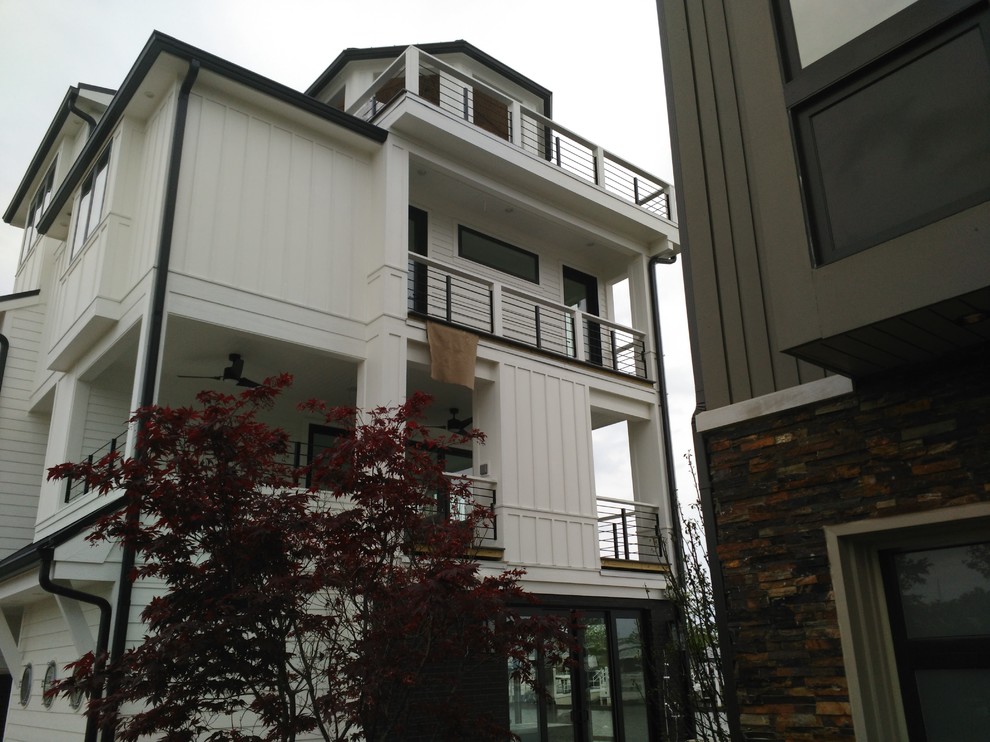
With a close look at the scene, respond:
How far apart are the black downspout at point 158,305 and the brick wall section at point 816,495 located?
6308mm

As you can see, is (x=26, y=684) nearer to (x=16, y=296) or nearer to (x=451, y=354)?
(x=16, y=296)

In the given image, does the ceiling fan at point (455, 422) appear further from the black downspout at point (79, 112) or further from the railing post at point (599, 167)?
the black downspout at point (79, 112)

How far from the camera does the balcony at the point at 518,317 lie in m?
13.1

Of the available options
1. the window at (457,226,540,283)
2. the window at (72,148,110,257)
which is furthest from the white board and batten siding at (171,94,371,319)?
the window at (457,226,540,283)

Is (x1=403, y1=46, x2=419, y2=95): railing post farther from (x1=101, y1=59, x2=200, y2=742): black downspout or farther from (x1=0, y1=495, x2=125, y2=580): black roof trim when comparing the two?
(x1=0, y1=495, x2=125, y2=580): black roof trim

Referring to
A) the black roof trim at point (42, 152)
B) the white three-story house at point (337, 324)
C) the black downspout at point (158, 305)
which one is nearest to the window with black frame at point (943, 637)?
the white three-story house at point (337, 324)

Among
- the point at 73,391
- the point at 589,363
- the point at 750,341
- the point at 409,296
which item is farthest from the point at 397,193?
the point at 750,341

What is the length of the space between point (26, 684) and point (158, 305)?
6036mm

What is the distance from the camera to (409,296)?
13133 millimetres

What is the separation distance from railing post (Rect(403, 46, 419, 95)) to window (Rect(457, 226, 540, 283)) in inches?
105

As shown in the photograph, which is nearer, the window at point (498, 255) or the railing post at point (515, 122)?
the railing post at point (515, 122)

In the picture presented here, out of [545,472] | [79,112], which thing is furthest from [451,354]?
[79,112]

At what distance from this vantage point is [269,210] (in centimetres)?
1177

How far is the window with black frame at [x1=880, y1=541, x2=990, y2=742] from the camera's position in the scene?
4.57 m
